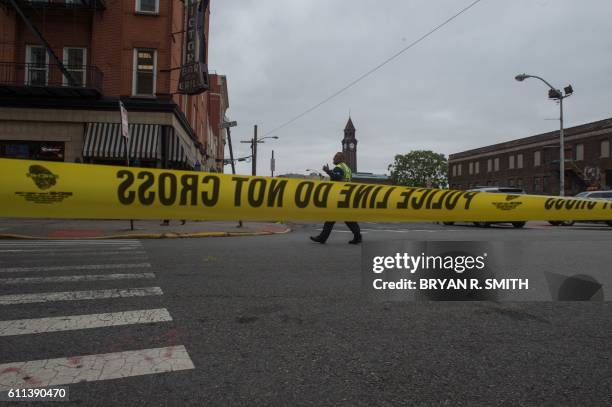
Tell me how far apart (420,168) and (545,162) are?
34.1 meters

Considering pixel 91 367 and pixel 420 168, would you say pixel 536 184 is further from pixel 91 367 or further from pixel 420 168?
pixel 91 367

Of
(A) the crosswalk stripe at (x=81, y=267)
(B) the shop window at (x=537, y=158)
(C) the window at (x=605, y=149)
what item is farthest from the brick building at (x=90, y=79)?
(B) the shop window at (x=537, y=158)

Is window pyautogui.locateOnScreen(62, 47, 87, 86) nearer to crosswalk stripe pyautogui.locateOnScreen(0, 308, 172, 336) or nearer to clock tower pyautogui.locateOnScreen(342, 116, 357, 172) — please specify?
crosswalk stripe pyautogui.locateOnScreen(0, 308, 172, 336)

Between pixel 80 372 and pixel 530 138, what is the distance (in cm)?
6258

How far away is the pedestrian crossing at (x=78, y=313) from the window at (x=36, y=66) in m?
13.8

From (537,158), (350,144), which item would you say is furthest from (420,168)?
(350,144)

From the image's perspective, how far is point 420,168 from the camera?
87.1 metres

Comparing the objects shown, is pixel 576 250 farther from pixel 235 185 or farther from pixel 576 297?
pixel 235 185

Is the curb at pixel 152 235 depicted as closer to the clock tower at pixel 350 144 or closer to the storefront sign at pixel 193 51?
the storefront sign at pixel 193 51

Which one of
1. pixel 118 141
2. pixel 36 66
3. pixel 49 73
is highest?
pixel 36 66

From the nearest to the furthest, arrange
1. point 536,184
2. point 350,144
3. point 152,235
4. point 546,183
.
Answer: point 152,235 < point 546,183 < point 536,184 < point 350,144

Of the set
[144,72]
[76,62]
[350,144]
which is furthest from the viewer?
[350,144]

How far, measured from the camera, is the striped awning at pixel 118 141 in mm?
18531

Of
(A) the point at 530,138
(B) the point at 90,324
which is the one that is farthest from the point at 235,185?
(A) the point at 530,138
